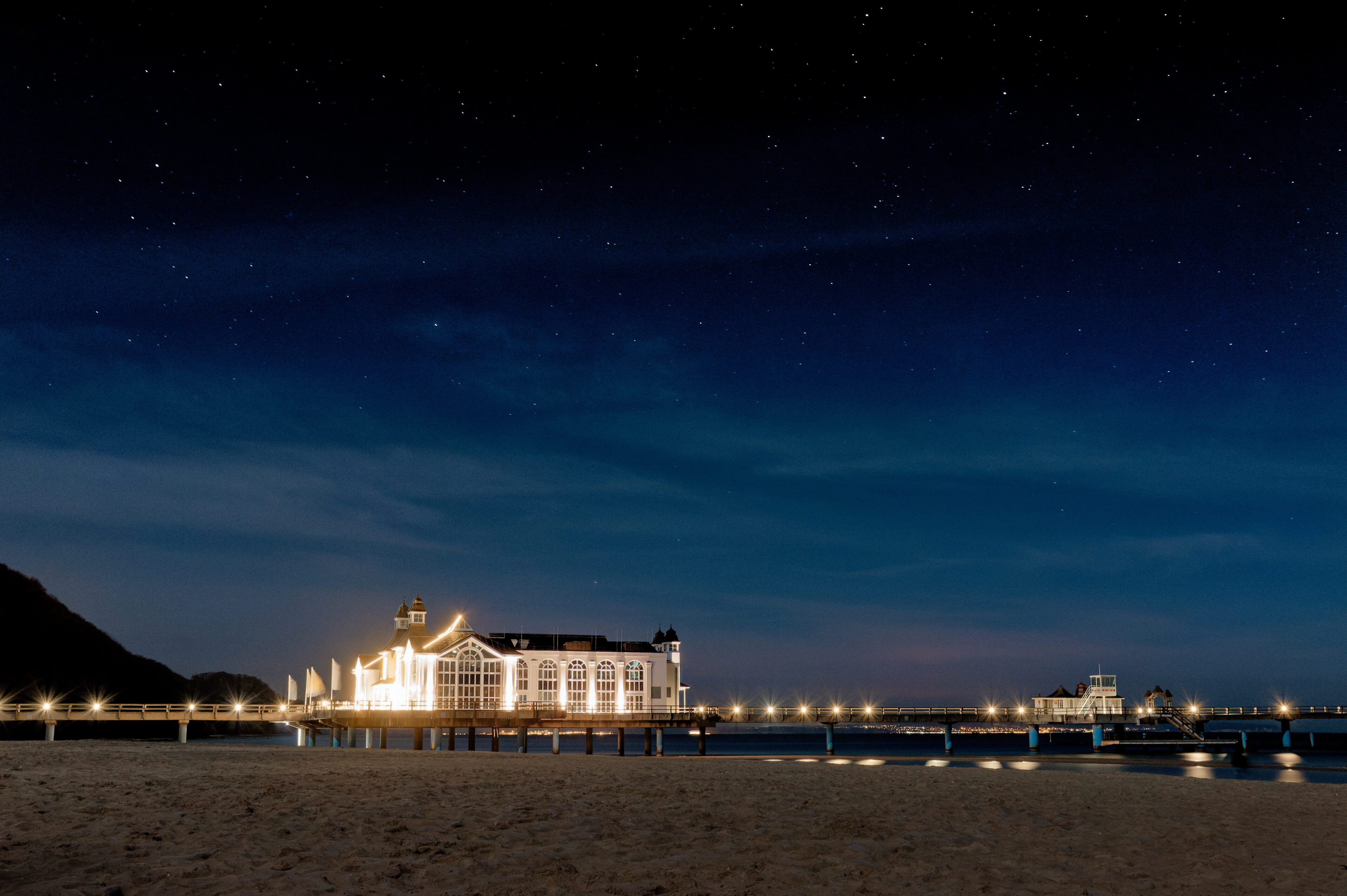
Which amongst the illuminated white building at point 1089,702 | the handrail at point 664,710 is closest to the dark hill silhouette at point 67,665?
the handrail at point 664,710

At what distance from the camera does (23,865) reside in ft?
35.4

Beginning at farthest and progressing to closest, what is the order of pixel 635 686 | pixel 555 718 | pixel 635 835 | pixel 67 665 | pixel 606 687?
1. pixel 67 665
2. pixel 635 686
3. pixel 606 687
4. pixel 555 718
5. pixel 635 835

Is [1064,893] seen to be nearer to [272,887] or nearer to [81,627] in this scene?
[272,887]

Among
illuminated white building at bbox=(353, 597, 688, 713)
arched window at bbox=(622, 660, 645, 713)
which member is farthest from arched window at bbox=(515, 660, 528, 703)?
arched window at bbox=(622, 660, 645, 713)

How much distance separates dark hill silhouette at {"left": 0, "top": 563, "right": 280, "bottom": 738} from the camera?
351 ft

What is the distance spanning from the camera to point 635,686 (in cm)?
6150

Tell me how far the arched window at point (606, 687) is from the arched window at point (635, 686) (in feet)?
2.39

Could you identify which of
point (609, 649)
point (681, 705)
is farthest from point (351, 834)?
point (681, 705)

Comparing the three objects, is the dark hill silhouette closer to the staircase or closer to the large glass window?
the large glass window

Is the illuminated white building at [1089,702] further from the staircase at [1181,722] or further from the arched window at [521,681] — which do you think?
the arched window at [521,681]

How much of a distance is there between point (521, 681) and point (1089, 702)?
39200 millimetres

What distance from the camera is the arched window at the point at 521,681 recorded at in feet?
190

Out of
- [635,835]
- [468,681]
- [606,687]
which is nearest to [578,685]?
[606,687]

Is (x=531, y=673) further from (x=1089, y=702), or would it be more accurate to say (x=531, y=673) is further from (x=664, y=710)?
(x=1089, y=702)
